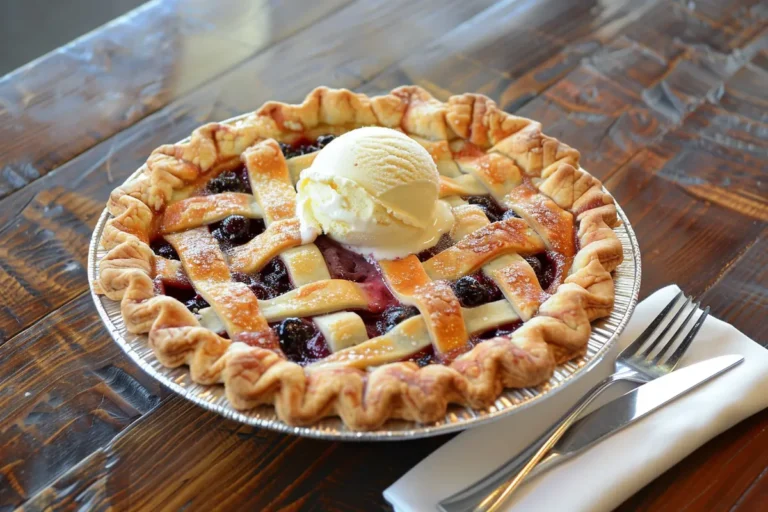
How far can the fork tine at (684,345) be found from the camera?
1399 millimetres

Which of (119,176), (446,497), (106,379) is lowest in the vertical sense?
(446,497)

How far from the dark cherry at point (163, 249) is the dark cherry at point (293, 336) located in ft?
1.02

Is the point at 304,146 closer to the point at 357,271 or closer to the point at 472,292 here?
the point at 357,271

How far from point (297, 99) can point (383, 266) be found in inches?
40.4

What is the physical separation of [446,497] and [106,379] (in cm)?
70

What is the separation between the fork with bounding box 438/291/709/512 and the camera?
3.77 feet

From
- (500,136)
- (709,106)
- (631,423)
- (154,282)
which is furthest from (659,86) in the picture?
(154,282)

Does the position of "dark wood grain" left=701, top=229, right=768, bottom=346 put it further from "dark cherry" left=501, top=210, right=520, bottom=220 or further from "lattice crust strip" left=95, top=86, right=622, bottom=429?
"dark cherry" left=501, top=210, right=520, bottom=220

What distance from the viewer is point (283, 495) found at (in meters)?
1.23

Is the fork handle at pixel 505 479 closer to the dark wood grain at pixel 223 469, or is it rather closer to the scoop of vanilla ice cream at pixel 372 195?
the dark wood grain at pixel 223 469

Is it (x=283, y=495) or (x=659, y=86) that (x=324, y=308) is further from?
(x=659, y=86)

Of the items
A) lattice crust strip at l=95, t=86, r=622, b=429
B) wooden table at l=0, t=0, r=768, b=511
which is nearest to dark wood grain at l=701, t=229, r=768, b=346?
wooden table at l=0, t=0, r=768, b=511

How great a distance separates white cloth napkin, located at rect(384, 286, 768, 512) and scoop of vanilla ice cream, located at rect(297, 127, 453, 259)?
15.4 inches

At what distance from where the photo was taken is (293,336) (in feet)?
4.12
